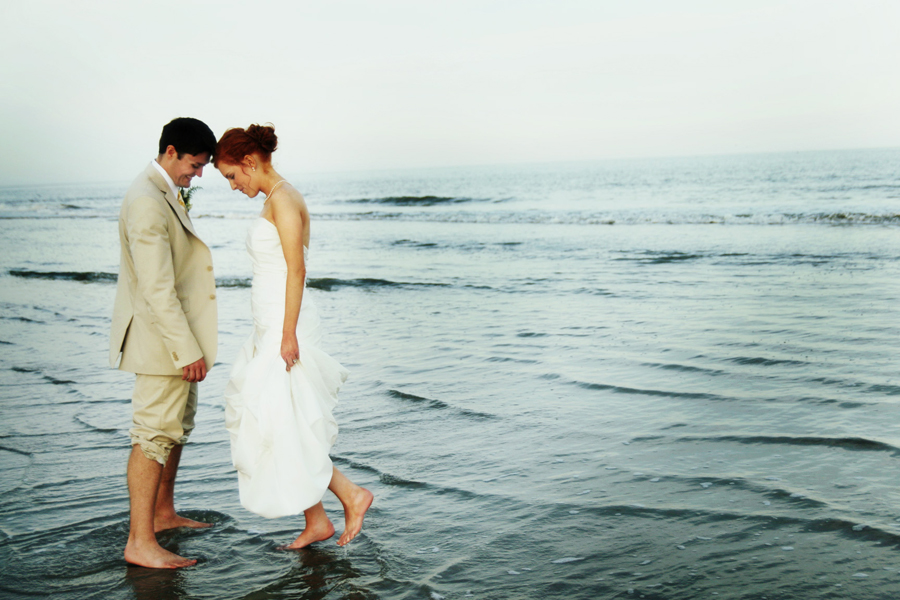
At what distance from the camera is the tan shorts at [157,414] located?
10.8 ft

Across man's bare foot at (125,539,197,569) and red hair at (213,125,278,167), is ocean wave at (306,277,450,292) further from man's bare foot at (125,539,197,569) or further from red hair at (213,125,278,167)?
man's bare foot at (125,539,197,569)

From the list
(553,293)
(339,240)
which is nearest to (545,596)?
(553,293)

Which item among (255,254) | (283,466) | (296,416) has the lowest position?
(283,466)

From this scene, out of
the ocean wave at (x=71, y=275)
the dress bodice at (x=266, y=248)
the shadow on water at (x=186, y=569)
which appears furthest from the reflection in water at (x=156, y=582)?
the ocean wave at (x=71, y=275)

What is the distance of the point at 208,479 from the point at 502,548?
199cm

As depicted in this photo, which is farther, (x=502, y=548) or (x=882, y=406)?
(x=882, y=406)

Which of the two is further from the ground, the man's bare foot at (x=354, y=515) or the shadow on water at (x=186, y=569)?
the man's bare foot at (x=354, y=515)

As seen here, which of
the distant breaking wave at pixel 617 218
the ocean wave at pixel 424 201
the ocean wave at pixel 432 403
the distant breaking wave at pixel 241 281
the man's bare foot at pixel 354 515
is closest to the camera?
the man's bare foot at pixel 354 515

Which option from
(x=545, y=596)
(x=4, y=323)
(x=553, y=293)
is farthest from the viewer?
(x=553, y=293)

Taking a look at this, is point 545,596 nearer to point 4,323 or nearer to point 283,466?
point 283,466

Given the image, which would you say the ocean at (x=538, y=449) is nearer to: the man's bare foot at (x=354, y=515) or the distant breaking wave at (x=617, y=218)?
the man's bare foot at (x=354, y=515)

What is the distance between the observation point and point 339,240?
23609mm

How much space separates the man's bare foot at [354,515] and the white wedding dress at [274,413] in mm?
195

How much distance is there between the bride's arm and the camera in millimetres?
3189
